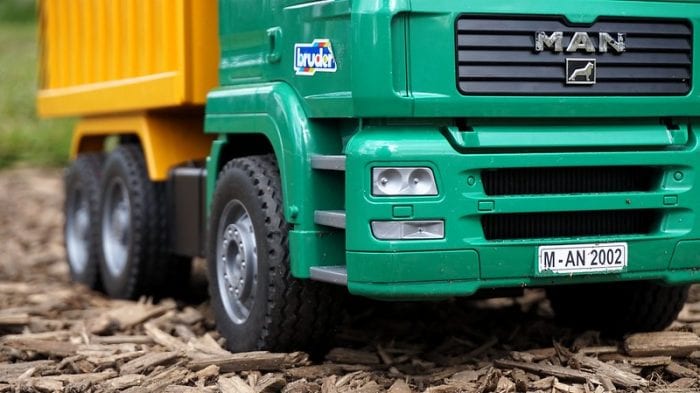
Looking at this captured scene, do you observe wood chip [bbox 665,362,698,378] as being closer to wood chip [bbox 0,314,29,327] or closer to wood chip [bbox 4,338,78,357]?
wood chip [bbox 4,338,78,357]

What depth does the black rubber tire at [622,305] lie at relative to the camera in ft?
24.7

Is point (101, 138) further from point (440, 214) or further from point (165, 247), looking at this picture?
point (440, 214)

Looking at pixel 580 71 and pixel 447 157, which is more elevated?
pixel 580 71

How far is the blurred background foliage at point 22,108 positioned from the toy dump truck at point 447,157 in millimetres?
12746

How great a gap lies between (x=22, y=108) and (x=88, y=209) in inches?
499

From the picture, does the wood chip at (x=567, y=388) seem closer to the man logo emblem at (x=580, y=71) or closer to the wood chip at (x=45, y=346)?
the man logo emblem at (x=580, y=71)

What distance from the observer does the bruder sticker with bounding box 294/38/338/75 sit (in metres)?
6.46

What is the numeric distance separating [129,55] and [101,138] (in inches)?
73.4

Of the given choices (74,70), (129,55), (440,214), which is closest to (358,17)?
(440,214)

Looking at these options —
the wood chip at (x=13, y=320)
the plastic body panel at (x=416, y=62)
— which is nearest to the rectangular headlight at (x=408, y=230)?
the plastic body panel at (x=416, y=62)

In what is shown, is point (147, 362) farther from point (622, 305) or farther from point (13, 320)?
point (622, 305)

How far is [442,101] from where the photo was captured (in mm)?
6168

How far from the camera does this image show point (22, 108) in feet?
73.6

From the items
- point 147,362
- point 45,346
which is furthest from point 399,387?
point 45,346
